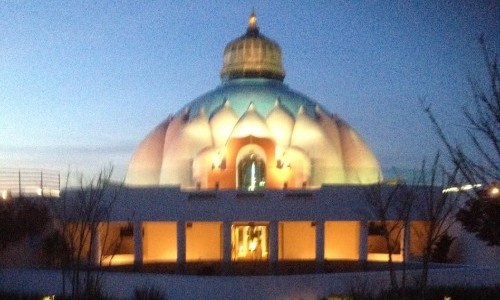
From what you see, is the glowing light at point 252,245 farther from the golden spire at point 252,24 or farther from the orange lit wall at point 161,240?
the golden spire at point 252,24

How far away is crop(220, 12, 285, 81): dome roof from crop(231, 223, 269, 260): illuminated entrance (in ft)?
32.7

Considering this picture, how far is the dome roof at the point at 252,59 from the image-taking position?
35.9 meters

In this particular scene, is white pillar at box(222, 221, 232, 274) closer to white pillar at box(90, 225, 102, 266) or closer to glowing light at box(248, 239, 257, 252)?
glowing light at box(248, 239, 257, 252)

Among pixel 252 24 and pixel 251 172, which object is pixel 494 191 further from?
pixel 252 24

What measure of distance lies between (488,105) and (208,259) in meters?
22.4

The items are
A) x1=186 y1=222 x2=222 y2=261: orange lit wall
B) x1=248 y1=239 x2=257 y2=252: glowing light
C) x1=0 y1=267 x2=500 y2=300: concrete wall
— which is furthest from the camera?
x1=186 y1=222 x2=222 y2=261: orange lit wall

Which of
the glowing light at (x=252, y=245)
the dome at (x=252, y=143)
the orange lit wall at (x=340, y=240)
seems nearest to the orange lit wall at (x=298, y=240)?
the orange lit wall at (x=340, y=240)

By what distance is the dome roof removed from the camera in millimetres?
35906

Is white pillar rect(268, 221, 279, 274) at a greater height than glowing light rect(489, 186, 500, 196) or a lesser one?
lesser

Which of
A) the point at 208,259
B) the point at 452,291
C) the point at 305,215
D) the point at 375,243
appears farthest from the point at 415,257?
the point at 452,291

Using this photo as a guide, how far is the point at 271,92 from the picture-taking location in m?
34.1

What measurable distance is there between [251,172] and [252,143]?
4.15 feet

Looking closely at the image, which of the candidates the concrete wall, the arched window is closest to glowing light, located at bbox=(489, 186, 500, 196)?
the concrete wall

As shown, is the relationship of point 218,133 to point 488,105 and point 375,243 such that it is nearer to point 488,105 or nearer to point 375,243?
point 375,243
